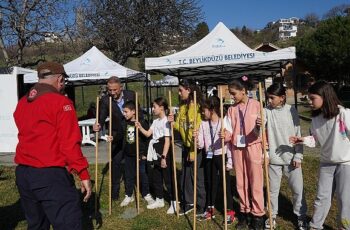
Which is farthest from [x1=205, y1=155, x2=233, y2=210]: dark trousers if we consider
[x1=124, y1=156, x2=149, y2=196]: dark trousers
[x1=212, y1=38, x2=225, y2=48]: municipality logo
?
[x1=212, y1=38, x2=225, y2=48]: municipality logo

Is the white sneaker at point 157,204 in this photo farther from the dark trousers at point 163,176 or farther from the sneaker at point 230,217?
the sneaker at point 230,217

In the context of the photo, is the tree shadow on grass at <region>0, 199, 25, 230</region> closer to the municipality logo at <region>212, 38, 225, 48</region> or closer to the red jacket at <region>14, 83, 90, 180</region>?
the red jacket at <region>14, 83, 90, 180</region>

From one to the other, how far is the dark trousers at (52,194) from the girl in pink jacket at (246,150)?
231 centimetres

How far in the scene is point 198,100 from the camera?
5.70 meters

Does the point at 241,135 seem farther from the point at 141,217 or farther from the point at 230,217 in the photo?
the point at 141,217

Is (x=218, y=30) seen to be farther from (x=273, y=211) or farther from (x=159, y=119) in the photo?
(x=273, y=211)

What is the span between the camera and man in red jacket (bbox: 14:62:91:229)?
3.40 metres

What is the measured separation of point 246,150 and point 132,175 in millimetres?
2167

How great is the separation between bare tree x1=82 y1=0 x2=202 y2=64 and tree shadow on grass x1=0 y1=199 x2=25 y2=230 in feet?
49.0

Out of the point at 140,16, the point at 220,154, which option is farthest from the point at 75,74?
the point at 140,16

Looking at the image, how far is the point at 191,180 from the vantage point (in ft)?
19.6

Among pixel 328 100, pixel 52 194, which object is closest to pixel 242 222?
pixel 328 100

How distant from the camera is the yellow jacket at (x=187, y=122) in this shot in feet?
18.8

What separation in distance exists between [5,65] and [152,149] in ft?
34.1
